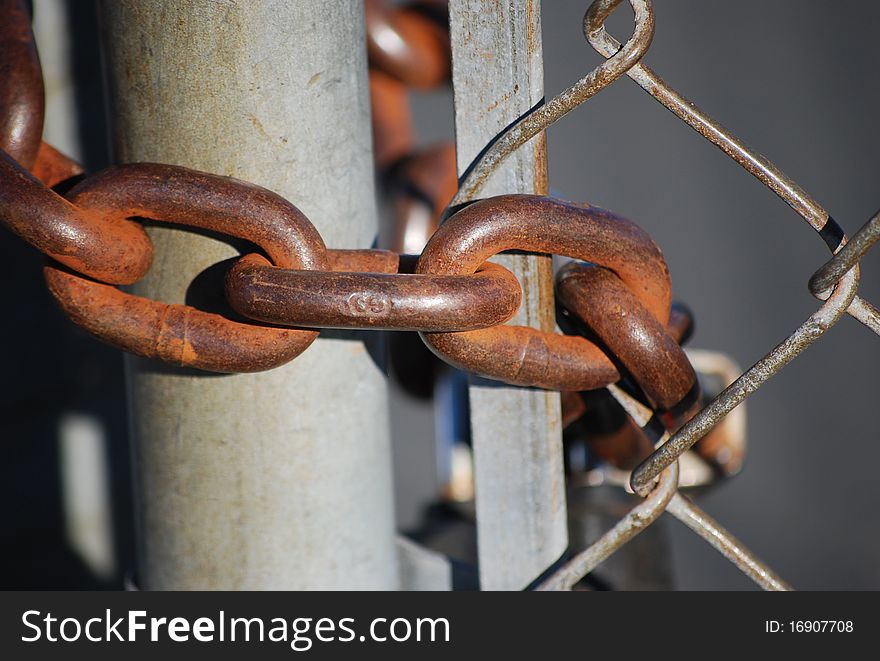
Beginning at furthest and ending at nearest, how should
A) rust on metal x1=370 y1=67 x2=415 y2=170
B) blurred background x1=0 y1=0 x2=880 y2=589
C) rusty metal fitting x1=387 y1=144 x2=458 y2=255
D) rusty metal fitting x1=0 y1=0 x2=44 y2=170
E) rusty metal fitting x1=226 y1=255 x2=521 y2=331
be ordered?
1. blurred background x1=0 y1=0 x2=880 y2=589
2. rust on metal x1=370 y1=67 x2=415 y2=170
3. rusty metal fitting x1=387 y1=144 x2=458 y2=255
4. rusty metal fitting x1=0 y1=0 x2=44 y2=170
5. rusty metal fitting x1=226 y1=255 x2=521 y2=331

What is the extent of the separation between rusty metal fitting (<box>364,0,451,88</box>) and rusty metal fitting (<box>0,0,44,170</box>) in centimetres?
50

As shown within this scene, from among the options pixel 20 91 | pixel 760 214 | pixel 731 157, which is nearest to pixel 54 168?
pixel 20 91

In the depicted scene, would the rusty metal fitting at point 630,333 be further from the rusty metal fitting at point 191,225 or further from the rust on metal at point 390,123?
the rust on metal at point 390,123

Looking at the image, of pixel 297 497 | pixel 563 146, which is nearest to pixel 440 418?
pixel 297 497

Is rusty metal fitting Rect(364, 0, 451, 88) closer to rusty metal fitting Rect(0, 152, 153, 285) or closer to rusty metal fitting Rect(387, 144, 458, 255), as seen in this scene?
rusty metal fitting Rect(387, 144, 458, 255)

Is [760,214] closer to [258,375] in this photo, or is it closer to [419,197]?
[419,197]

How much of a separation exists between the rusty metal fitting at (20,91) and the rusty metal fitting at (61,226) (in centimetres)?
5

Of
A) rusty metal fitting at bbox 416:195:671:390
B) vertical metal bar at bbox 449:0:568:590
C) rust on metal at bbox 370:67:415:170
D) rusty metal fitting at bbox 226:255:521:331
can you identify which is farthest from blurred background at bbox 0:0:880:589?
rusty metal fitting at bbox 226:255:521:331

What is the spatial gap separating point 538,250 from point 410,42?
606mm

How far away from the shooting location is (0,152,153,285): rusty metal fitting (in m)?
0.52

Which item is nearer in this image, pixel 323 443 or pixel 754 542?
pixel 323 443

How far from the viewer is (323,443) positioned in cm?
63

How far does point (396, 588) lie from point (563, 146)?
1.99 m
